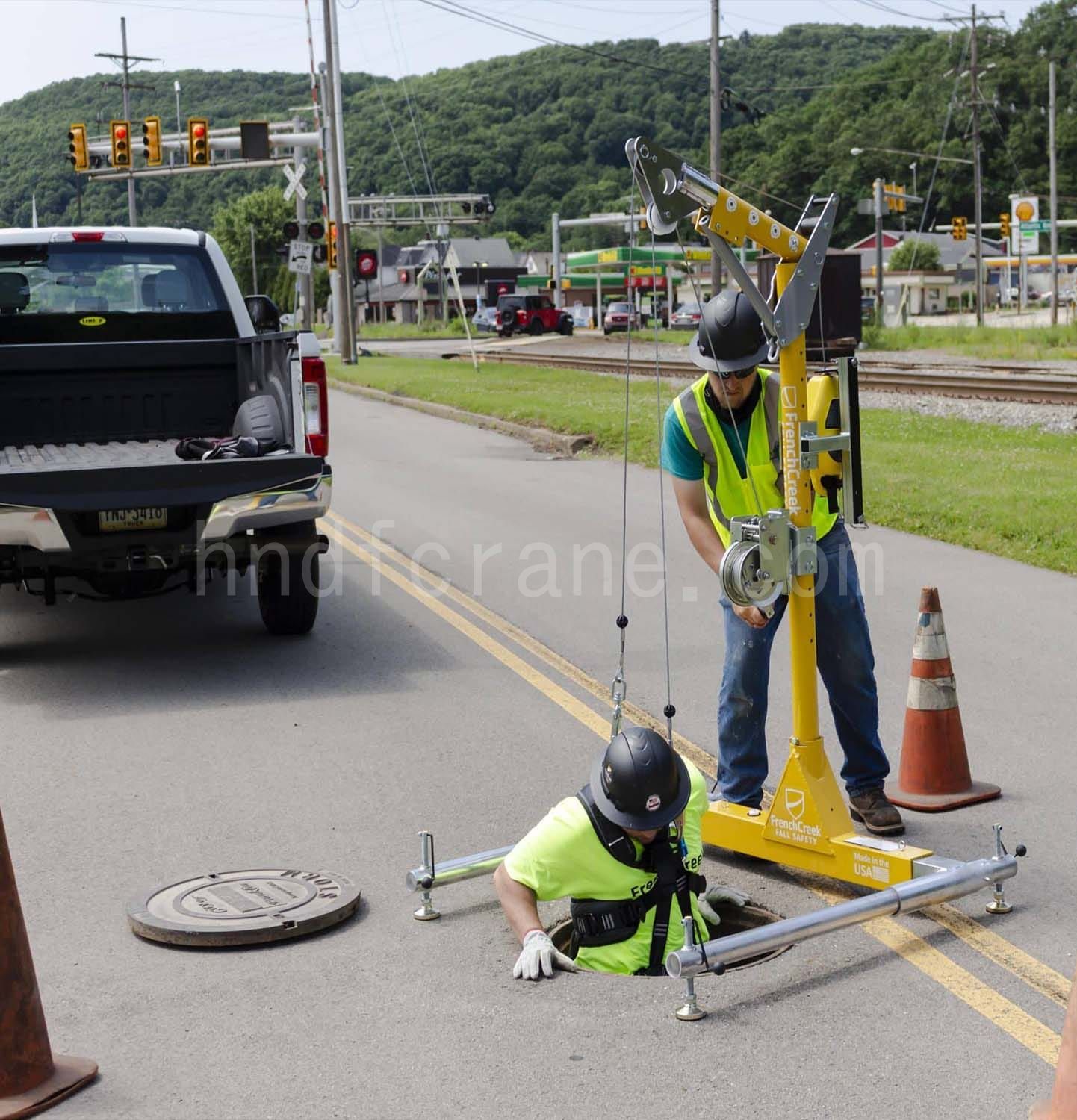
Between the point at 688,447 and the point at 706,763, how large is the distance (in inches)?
67.7

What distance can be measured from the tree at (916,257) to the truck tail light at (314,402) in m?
98.1

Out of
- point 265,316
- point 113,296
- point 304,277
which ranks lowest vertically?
point 265,316

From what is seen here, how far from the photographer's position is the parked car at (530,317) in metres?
66.2

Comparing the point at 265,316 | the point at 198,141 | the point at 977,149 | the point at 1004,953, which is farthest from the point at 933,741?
the point at 977,149

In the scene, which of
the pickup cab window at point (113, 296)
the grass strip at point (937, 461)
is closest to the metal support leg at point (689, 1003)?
the pickup cab window at point (113, 296)

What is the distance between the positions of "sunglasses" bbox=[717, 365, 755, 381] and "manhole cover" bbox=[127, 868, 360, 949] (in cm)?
214

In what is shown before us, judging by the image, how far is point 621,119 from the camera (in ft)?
311

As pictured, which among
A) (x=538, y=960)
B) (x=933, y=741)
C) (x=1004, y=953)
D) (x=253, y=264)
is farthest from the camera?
(x=253, y=264)

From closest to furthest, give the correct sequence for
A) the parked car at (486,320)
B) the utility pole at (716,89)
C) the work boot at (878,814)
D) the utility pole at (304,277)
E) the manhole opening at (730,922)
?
1. the manhole opening at (730,922)
2. the work boot at (878,814)
3. the utility pole at (304,277)
4. the utility pole at (716,89)
5. the parked car at (486,320)

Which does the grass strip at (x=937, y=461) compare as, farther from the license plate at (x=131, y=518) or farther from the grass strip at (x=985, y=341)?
the grass strip at (x=985, y=341)

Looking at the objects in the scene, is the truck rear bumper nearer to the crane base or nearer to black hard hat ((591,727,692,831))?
the crane base

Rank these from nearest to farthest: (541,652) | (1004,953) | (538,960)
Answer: (538,960), (1004,953), (541,652)

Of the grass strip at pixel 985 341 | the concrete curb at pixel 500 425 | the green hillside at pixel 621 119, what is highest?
the green hillside at pixel 621 119

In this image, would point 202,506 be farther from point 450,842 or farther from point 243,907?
point 243,907
